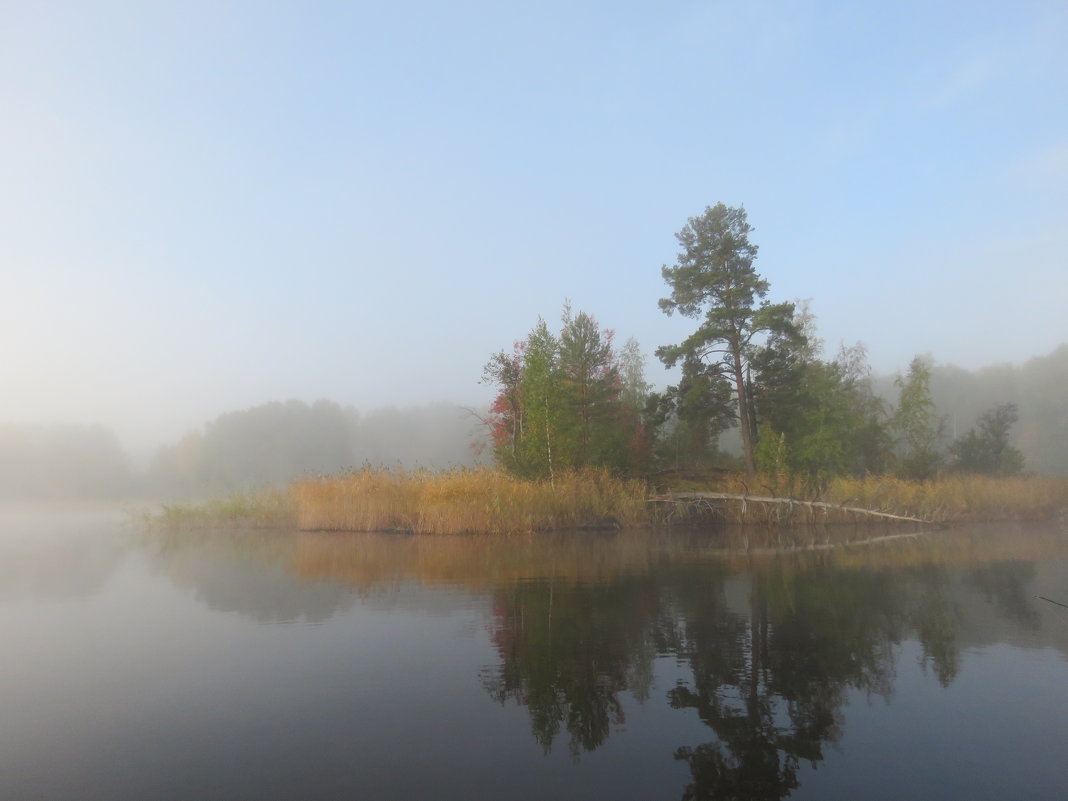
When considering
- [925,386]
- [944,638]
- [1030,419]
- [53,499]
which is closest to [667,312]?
[925,386]

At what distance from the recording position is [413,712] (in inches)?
215

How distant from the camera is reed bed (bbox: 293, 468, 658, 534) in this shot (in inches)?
900

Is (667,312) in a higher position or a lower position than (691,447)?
higher

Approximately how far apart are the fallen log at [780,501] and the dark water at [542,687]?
518 inches

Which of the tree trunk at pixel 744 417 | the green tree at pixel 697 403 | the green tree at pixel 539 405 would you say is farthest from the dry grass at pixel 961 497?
the green tree at pixel 539 405

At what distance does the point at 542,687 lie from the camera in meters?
5.94

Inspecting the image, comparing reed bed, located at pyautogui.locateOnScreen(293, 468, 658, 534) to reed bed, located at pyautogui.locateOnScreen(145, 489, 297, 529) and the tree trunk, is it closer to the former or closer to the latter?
reed bed, located at pyautogui.locateOnScreen(145, 489, 297, 529)

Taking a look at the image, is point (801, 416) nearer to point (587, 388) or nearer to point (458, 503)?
point (587, 388)

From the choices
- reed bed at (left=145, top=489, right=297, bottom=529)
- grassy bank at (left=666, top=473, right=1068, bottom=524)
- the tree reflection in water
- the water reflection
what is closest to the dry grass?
grassy bank at (left=666, top=473, right=1068, bottom=524)

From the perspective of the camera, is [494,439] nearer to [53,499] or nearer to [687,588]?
[687,588]

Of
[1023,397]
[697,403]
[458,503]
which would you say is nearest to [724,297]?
[697,403]

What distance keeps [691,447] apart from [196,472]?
113 ft

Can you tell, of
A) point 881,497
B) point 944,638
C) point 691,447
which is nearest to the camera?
point 944,638

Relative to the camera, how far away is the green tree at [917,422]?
36241mm
